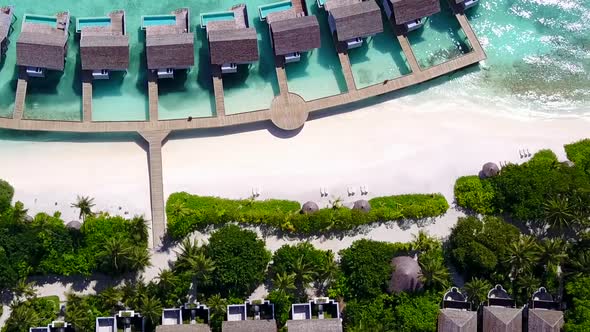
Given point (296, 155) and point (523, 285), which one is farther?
point (296, 155)

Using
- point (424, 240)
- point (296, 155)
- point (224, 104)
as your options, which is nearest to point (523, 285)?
point (424, 240)

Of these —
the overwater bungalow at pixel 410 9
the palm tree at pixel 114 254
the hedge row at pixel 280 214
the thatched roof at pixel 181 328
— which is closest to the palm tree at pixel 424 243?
the hedge row at pixel 280 214

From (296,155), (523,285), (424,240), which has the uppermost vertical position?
(296,155)

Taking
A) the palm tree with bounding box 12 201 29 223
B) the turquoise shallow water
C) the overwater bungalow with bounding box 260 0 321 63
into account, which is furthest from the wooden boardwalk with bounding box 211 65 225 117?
the palm tree with bounding box 12 201 29 223

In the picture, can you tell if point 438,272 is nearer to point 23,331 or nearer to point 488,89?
point 488,89

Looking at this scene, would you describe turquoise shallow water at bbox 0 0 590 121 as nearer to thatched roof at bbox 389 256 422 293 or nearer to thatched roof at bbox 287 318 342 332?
thatched roof at bbox 389 256 422 293

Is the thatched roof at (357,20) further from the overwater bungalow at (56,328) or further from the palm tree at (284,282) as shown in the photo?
the overwater bungalow at (56,328)

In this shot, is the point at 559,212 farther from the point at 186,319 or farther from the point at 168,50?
the point at 168,50
